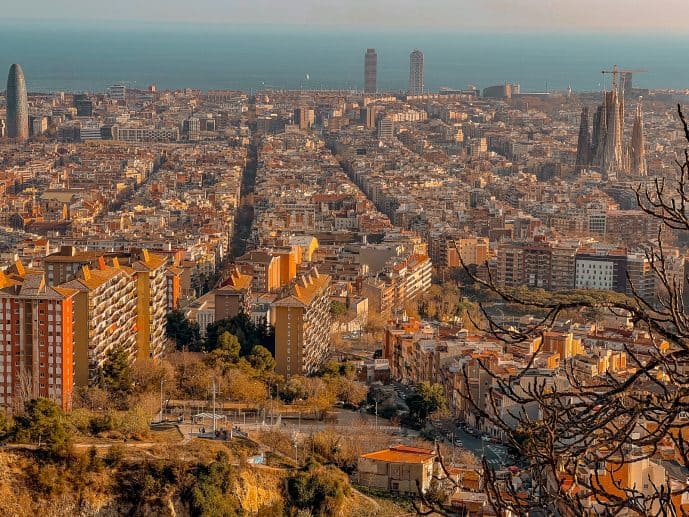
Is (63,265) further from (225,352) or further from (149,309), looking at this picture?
(225,352)

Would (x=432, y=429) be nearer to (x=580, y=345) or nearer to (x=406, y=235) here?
(x=580, y=345)

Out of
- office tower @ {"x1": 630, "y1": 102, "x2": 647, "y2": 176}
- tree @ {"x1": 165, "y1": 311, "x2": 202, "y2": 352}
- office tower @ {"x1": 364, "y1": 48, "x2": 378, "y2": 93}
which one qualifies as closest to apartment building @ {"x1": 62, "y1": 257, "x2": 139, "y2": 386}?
tree @ {"x1": 165, "y1": 311, "x2": 202, "y2": 352}

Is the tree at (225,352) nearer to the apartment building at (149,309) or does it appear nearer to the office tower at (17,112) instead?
the apartment building at (149,309)

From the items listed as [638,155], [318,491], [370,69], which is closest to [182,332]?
[318,491]

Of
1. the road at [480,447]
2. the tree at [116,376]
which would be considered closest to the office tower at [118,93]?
the tree at [116,376]

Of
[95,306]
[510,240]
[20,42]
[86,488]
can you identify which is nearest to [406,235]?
[510,240]

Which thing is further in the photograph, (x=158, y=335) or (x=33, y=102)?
(x=33, y=102)
